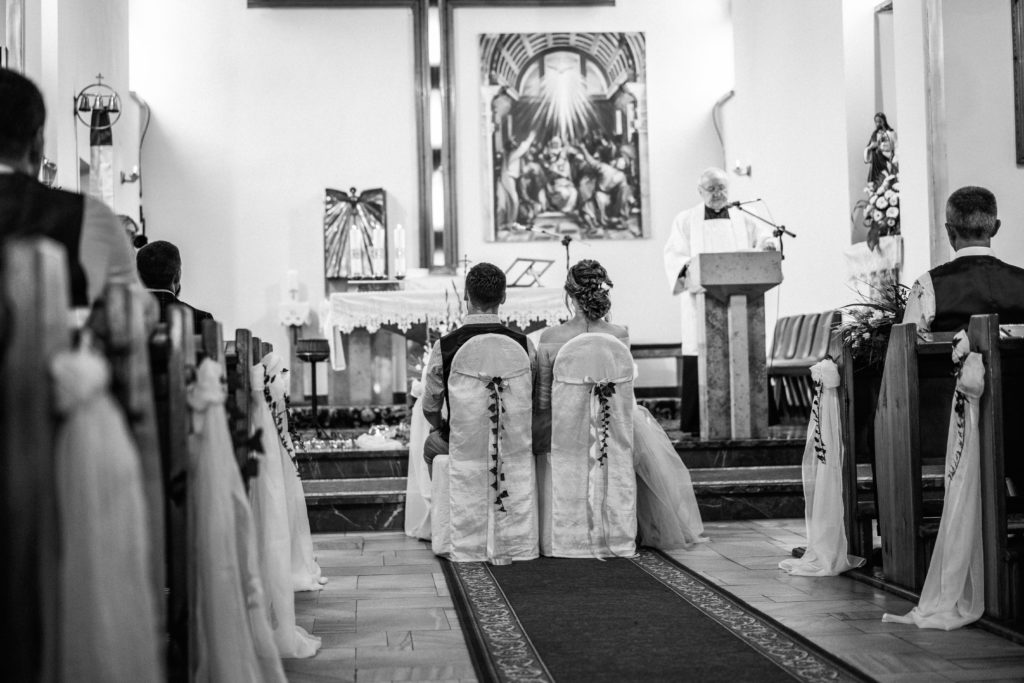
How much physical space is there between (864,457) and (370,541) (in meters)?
2.38

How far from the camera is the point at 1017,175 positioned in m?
6.96

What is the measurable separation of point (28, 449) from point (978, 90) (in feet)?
22.4

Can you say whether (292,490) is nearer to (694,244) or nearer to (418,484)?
(418,484)

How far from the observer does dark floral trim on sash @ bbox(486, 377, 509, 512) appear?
474 centimetres

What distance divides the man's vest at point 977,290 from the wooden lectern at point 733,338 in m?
2.59

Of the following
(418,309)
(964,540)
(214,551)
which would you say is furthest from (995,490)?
(418,309)

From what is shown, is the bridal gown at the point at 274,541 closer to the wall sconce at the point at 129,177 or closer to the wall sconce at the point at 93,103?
the wall sconce at the point at 93,103

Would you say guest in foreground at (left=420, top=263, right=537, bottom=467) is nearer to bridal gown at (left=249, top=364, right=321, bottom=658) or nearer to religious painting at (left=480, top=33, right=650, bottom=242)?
bridal gown at (left=249, top=364, right=321, bottom=658)

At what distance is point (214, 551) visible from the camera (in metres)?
2.16

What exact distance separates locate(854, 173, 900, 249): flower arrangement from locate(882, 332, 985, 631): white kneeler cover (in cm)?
523

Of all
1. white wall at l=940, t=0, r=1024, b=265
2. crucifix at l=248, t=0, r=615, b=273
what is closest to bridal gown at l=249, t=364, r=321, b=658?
white wall at l=940, t=0, r=1024, b=265

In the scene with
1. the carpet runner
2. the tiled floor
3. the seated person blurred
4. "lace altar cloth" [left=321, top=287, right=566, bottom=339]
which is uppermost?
"lace altar cloth" [left=321, top=287, right=566, bottom=339]

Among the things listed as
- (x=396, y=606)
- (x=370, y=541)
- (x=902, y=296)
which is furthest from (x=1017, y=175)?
(x=396, y=606)

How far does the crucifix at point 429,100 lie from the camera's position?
11477 mm
